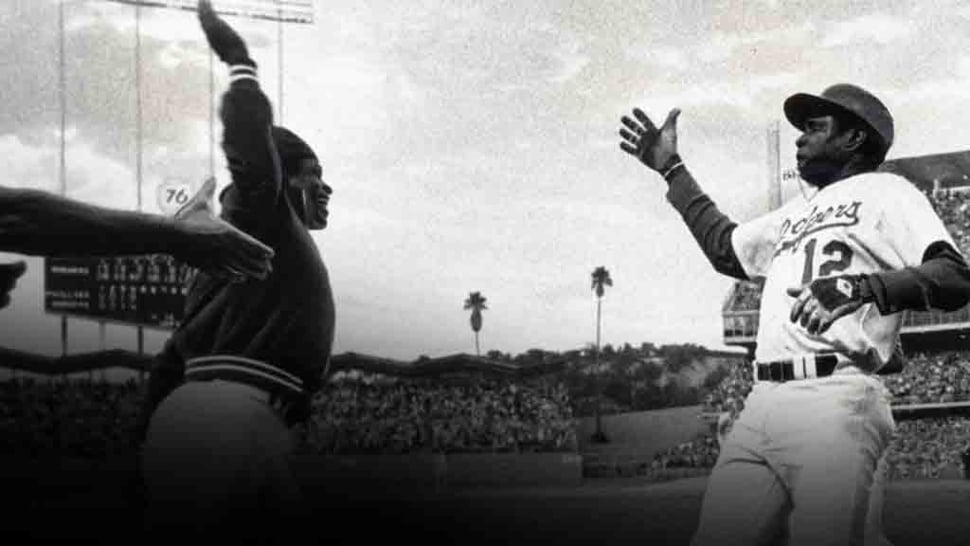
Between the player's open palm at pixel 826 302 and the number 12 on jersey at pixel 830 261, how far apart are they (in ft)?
0.98

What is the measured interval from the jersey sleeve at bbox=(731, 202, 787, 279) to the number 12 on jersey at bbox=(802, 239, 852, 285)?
0.32 meters

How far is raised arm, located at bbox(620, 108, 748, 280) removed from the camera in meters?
4.16

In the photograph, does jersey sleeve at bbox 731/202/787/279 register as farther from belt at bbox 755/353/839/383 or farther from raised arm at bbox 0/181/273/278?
raised arm at bbox 0/181/273/278

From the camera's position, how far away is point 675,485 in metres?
6.00

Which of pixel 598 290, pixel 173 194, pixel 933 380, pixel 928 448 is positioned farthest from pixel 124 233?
pixel 928 448

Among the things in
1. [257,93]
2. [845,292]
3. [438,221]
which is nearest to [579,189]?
[438,221]

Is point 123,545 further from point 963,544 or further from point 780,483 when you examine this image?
point 963,544

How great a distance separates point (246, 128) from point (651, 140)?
1379mm

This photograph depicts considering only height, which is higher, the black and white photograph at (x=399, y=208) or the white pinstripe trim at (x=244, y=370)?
the black and white photograph at (x=399, y=208)

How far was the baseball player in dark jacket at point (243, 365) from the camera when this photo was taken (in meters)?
3.99

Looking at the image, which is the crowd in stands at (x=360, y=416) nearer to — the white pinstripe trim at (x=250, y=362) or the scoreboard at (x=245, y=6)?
the white pinstripe trim at (x=250, y=362)

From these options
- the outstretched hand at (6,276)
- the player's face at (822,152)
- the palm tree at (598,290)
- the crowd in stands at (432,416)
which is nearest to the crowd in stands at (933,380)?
the crowd in stands at (432,416)

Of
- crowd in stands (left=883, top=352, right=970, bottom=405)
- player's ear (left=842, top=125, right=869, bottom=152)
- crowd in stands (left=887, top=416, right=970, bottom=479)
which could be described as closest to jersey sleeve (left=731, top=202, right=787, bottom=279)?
player's ear (left=842, top=125, right=869, bottom=152)

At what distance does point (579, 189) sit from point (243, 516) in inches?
80.8
